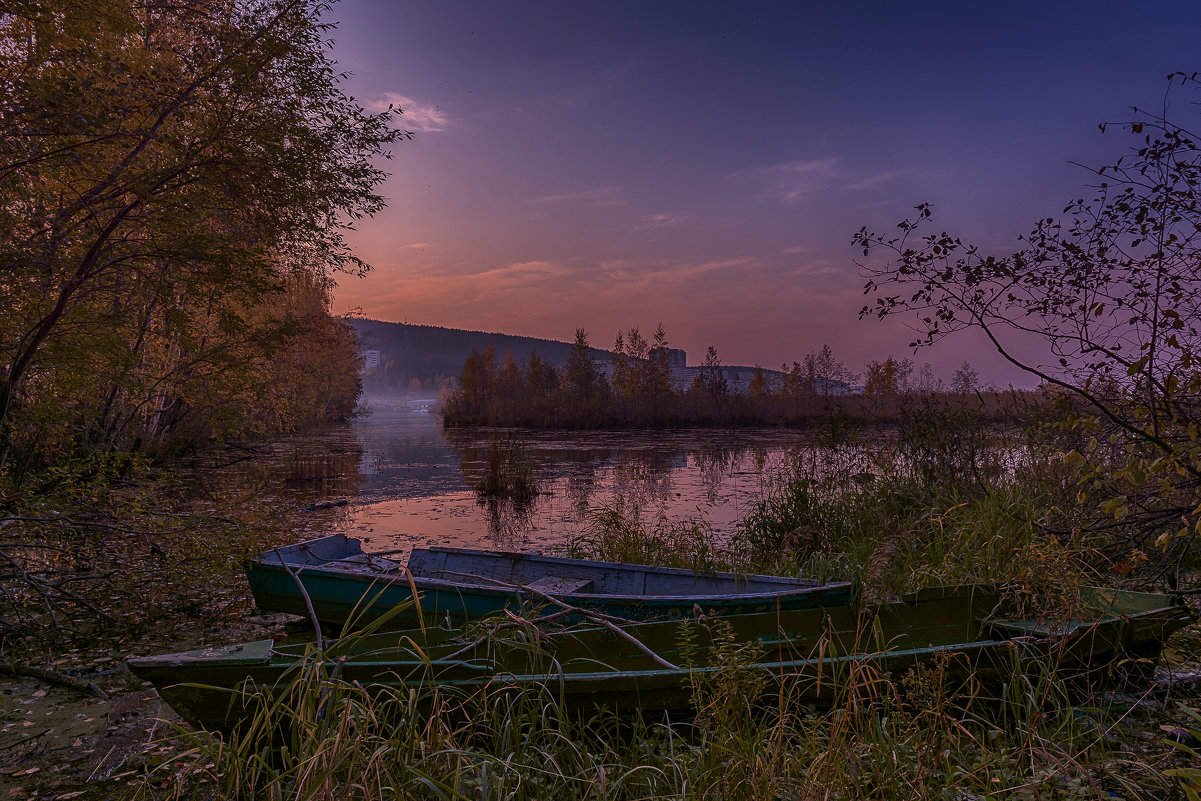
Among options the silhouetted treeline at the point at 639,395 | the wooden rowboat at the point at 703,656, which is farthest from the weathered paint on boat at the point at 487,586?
the silhouetted treeline at the point at 639,395

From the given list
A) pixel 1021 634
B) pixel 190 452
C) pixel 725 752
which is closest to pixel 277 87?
pixel 725 752

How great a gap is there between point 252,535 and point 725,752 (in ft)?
19.6

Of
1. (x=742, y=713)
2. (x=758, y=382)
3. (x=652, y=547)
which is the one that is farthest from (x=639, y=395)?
(x=742, y=713)

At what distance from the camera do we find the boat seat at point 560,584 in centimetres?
578

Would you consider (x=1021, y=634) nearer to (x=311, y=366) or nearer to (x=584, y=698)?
(x=584, y=698)

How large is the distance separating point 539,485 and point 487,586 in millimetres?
9447

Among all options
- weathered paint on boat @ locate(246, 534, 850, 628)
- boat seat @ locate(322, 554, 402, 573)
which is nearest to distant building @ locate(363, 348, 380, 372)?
boat seat @ locate(322, 554, 402, 573)

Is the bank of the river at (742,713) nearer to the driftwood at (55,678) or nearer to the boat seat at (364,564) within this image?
the driftwood at (55,678)

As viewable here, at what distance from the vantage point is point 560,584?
606cm

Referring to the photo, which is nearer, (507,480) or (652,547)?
(652,547)

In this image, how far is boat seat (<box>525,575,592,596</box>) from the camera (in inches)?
227

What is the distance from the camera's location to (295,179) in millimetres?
8945

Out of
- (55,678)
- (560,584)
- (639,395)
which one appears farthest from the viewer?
(639,395)

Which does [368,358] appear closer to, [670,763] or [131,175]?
[131,175]
